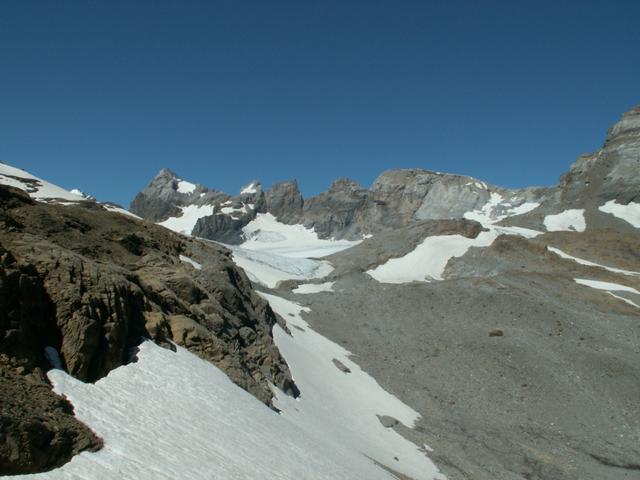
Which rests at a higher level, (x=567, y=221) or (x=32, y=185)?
(x=567, y=221)

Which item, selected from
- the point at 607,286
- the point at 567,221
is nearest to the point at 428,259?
the point at 607,286

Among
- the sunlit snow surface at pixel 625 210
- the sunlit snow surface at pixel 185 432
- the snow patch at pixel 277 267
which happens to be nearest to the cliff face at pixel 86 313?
the sunlit snow surface at pixel 185 432

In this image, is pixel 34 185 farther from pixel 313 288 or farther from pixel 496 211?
pixel 496 211

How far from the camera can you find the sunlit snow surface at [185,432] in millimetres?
9789

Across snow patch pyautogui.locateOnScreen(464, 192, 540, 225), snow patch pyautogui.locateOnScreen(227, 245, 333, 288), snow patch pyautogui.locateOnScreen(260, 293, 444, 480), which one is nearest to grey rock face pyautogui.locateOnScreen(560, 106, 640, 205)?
snow patch pyautogui.locateOnScreen(464, 192, 540, 225)

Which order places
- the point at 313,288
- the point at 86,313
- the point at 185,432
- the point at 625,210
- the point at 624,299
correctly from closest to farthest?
the point at 185,432, the point at 86,313, the point at 624,299, the point at 313,288, the point at 625,210

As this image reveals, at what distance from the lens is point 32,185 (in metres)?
53.8

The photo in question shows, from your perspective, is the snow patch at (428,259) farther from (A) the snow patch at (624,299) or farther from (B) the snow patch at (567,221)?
(B) the snow patch at (567,221)

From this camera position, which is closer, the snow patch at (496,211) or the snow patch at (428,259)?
the snow patch at (428,259)

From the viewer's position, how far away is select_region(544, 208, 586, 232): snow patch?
103938 millimetres

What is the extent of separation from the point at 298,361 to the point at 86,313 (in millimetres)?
17875

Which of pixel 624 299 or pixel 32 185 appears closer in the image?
pixel 624 299

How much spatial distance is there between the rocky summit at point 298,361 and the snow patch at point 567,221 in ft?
138

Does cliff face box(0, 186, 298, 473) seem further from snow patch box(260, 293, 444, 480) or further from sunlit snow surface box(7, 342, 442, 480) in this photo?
snow patch box(260, 293, 444, 480)
